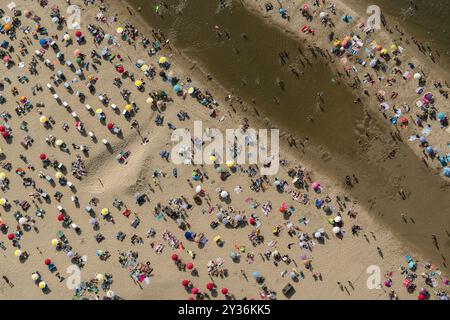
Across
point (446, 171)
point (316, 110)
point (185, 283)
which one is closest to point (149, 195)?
point (185, 283)

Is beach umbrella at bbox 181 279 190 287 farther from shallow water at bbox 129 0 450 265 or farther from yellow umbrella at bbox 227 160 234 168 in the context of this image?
shallow water at bbox 129 0 450 265

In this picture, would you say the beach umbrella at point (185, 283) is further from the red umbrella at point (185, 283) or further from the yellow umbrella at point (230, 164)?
the yellow umbrella at point (230, 164)

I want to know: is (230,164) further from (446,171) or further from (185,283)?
(446,171)

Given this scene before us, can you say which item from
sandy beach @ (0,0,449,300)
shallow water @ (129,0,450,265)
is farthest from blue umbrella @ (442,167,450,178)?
sandy beach @ (0,0,449,300)

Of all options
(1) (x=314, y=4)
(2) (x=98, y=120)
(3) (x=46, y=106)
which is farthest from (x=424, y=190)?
(3) (x=46, y=106)

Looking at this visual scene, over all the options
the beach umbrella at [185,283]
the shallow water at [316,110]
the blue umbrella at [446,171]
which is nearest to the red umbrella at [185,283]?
the beach umbrella at [185,283]
